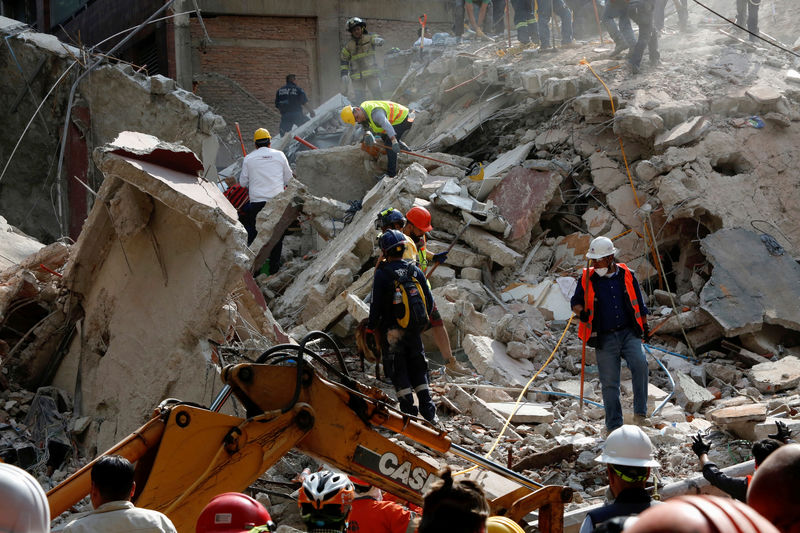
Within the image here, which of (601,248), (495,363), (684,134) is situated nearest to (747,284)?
(684,134)

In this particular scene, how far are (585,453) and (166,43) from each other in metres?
16.5

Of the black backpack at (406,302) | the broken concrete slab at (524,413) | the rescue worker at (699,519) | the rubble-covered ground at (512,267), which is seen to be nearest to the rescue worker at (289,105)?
the rubble-covered ground at (512,267)

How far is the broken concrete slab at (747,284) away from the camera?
899 cm

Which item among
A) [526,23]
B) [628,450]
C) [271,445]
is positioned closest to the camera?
[628,450]

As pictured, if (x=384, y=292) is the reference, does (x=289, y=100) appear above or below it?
below

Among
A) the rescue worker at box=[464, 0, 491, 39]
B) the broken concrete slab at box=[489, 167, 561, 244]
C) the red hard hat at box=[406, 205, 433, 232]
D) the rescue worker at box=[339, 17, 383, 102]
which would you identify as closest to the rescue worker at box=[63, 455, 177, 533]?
the red hard hat at box=[406, 205, 433, 232]

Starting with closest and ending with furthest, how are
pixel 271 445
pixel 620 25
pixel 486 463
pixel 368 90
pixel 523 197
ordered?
1. pixel 271 445
2. pixel 486 463
3. pixel 523 197
4. pixel 620 25
5. pixel 368 90

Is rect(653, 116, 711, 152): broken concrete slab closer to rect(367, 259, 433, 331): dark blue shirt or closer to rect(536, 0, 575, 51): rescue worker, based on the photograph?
rect(536, 0, 575, 51): rescue worker

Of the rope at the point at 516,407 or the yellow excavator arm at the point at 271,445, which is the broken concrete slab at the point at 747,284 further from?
the yellow excavator arm at the point at 271,445

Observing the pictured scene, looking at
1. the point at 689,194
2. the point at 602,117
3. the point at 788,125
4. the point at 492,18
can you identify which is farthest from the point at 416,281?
the point at 492,18

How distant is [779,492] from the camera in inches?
84.3

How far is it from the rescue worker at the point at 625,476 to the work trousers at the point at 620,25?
10066 mm

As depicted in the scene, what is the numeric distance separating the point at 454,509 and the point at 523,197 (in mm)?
8934

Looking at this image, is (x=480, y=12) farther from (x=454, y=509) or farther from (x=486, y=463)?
(x=454, y=509)
